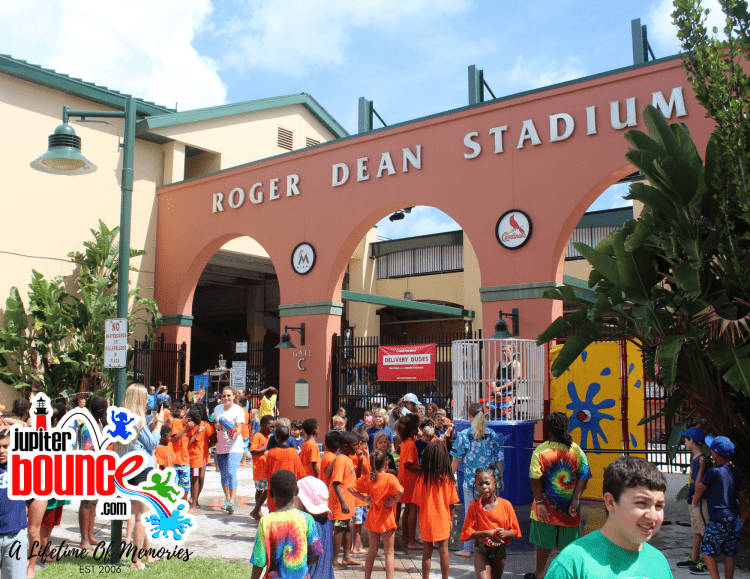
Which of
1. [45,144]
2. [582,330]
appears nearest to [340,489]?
[582,330]

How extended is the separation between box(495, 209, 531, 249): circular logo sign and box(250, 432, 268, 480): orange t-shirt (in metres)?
5.98

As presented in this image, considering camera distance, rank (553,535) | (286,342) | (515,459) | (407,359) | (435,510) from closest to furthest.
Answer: (553,535) → (435,510) → (515,459) → (407,359) → (286,342)

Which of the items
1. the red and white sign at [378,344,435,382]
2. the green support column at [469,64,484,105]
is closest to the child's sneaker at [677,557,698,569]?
the red and white sign at [378,344,435,382]

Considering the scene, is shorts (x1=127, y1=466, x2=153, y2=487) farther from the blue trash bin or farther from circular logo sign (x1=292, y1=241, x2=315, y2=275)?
circular logo sign (x1=292, y1=241, x2=315, y2=275)

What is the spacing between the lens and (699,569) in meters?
6.83

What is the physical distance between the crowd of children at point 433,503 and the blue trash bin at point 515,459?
2.50 feet

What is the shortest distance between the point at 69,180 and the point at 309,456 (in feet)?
44.5

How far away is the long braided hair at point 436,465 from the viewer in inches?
253

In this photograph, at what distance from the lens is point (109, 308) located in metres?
17.0

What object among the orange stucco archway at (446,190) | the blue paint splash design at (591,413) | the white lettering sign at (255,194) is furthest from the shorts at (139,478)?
the white lettering sign at (255,194)

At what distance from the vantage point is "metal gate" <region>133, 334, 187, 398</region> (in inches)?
698

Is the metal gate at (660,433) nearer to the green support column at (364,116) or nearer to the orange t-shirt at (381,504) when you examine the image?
the orange t-shirt at (381,504)

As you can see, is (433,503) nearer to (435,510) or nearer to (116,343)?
(435,510)

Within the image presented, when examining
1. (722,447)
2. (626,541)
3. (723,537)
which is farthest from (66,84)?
(626,541)
